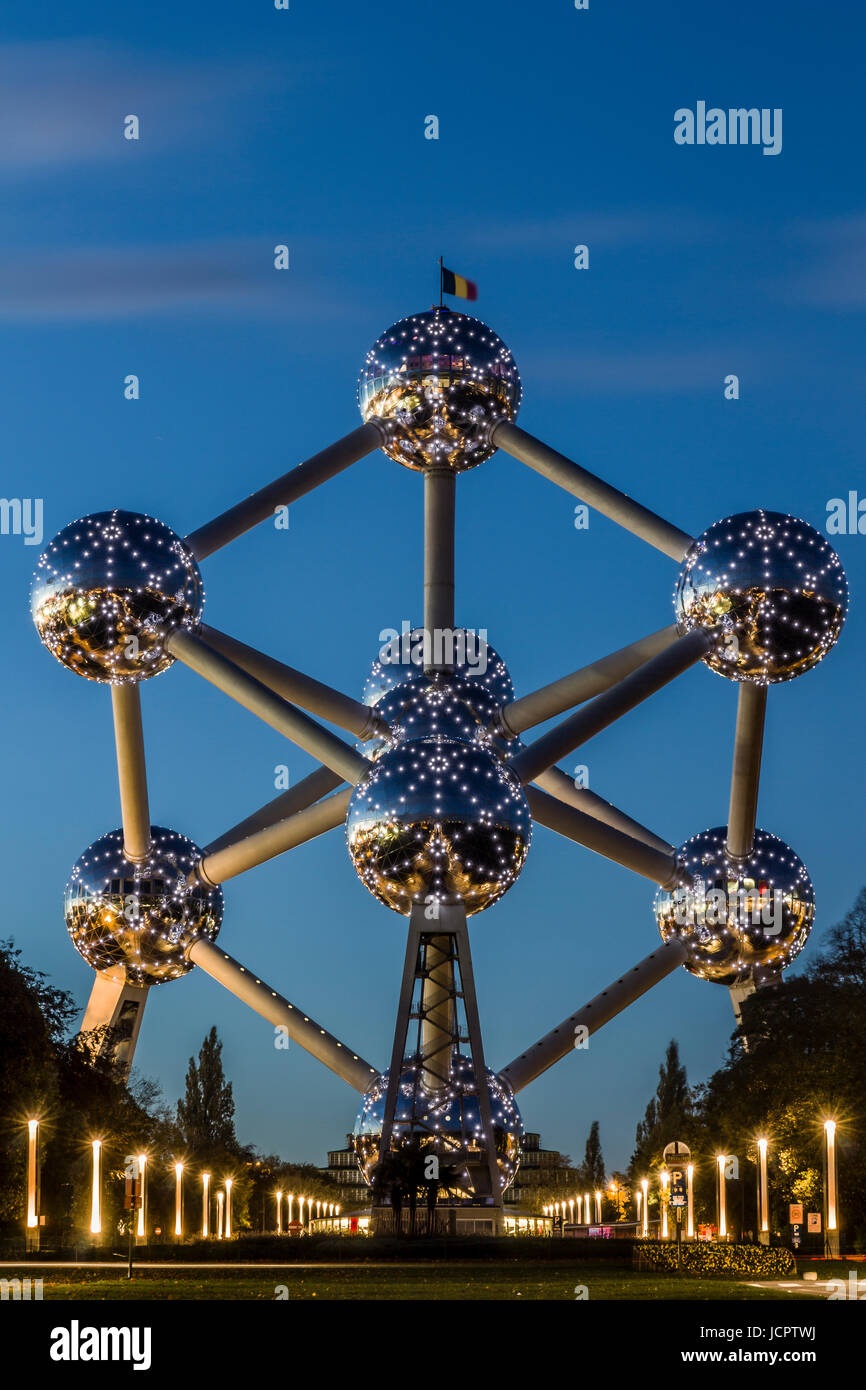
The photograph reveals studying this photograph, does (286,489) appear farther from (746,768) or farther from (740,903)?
(740,903)

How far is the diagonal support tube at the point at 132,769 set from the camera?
36656 millimetres

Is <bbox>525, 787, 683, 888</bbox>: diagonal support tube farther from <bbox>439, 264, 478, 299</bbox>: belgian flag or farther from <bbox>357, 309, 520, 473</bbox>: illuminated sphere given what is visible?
<bbox>439, 264, 478, 299</bbox>: belgian flag

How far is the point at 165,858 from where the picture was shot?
3888 cm

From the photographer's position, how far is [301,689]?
37188 mm

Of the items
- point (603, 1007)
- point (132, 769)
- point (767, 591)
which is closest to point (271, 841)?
point (132, 769)

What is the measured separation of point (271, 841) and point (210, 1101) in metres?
48.2

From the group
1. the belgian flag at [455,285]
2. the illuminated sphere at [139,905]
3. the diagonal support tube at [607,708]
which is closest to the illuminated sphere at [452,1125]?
the illuminated sphere at [139,905]

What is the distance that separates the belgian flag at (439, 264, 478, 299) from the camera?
1655 inches

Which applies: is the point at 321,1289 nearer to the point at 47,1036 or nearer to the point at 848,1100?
the point at 47,1036

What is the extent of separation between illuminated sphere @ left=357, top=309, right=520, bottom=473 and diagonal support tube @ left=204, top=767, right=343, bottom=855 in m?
7.22

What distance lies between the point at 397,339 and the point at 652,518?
6207 millimetres

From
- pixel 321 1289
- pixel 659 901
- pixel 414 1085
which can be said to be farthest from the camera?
pixel 659 901
